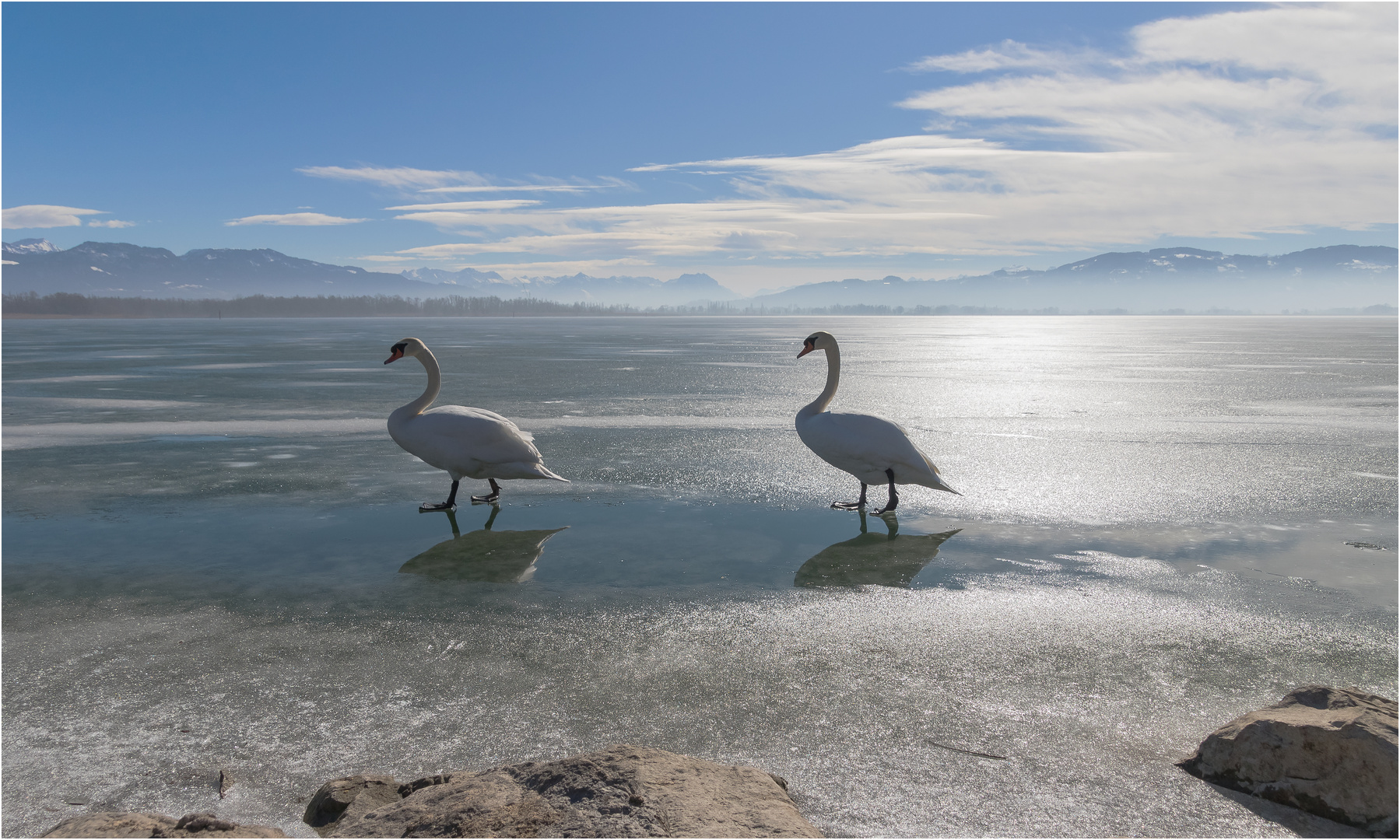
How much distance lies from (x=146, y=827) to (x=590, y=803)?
4.66 ft

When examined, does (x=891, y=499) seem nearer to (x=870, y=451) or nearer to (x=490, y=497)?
(x=870, y=451)

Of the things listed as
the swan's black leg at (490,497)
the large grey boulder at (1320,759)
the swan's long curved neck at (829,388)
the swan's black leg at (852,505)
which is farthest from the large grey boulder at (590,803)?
the swan's long curved neck at (829,388)

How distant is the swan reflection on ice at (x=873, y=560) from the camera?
6.02 metres

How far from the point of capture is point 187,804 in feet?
10.7

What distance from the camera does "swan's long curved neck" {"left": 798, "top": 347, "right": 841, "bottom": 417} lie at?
28.3ft

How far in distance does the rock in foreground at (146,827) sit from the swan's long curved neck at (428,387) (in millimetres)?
5779

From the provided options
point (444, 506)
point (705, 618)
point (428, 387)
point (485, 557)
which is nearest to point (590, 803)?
point (705, 618)

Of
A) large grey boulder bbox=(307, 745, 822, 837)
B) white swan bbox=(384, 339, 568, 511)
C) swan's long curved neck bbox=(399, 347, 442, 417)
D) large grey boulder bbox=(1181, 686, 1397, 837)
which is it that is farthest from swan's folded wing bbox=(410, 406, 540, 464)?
large grey boulder bbox=(1181, 686, 1397, 837)

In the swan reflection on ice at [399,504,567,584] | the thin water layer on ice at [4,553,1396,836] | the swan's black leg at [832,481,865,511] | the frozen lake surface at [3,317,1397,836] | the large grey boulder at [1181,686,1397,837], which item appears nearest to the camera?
the large grey boulder at [1181,686,1397,837]

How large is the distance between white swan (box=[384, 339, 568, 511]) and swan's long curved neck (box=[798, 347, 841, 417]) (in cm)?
259

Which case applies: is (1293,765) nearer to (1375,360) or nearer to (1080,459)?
(1080,459)

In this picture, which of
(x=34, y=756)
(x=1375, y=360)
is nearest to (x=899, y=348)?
(x=1375, y=360)

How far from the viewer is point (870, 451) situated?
790 cm

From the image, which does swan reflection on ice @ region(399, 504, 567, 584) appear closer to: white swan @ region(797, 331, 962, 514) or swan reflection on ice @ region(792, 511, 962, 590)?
swan reflection on ice @ region(792, 511, 962, 590)
